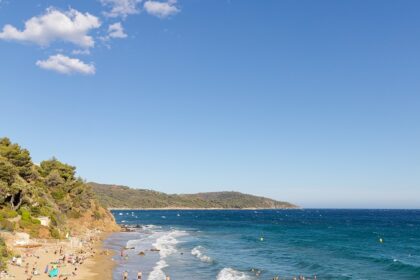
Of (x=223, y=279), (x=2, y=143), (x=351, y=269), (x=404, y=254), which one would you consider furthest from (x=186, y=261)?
(x=2, y=143)

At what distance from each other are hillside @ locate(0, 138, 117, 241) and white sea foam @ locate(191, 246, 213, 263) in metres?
22.4

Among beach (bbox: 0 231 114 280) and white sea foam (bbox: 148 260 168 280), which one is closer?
beach (bbox: 0 231 114 280)

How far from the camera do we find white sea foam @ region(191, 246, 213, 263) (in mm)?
61741

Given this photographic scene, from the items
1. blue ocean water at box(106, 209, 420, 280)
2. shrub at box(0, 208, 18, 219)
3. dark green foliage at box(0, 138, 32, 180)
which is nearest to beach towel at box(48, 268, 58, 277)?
blue ocean water at box(106, 209, 420, 280)

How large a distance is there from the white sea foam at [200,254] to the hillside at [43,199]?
2237 cm

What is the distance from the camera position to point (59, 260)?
51531 mm

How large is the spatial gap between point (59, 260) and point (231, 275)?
2067 centimetres

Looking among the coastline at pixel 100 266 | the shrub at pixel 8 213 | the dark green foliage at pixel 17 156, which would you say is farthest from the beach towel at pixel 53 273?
the dark green foliage at pixel 17 156

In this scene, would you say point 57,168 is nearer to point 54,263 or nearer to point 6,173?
point 6,173

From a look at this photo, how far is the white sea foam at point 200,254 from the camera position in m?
61.7

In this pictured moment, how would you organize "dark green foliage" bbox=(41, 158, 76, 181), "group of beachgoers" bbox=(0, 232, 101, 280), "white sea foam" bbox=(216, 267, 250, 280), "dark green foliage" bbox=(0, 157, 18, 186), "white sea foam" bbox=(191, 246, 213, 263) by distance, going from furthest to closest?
"dark green foliage" bbox=(41, 158, 76, 181) → "dark green foliage" bbox=(0, 157, 18, 186) → "white sea foam" bbox=(191, 246, 213, 263) → "white sea foam" bbox=(216, 267, 250, 280) → "group of beachgoers" bbox=(0, 232, 101, 280)

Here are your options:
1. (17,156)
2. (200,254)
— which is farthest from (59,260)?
(17,156)

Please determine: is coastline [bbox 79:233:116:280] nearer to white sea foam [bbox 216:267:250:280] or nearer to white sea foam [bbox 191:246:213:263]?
white sea foam [bbox 216:267:250:280]

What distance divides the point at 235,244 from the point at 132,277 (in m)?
40.0
